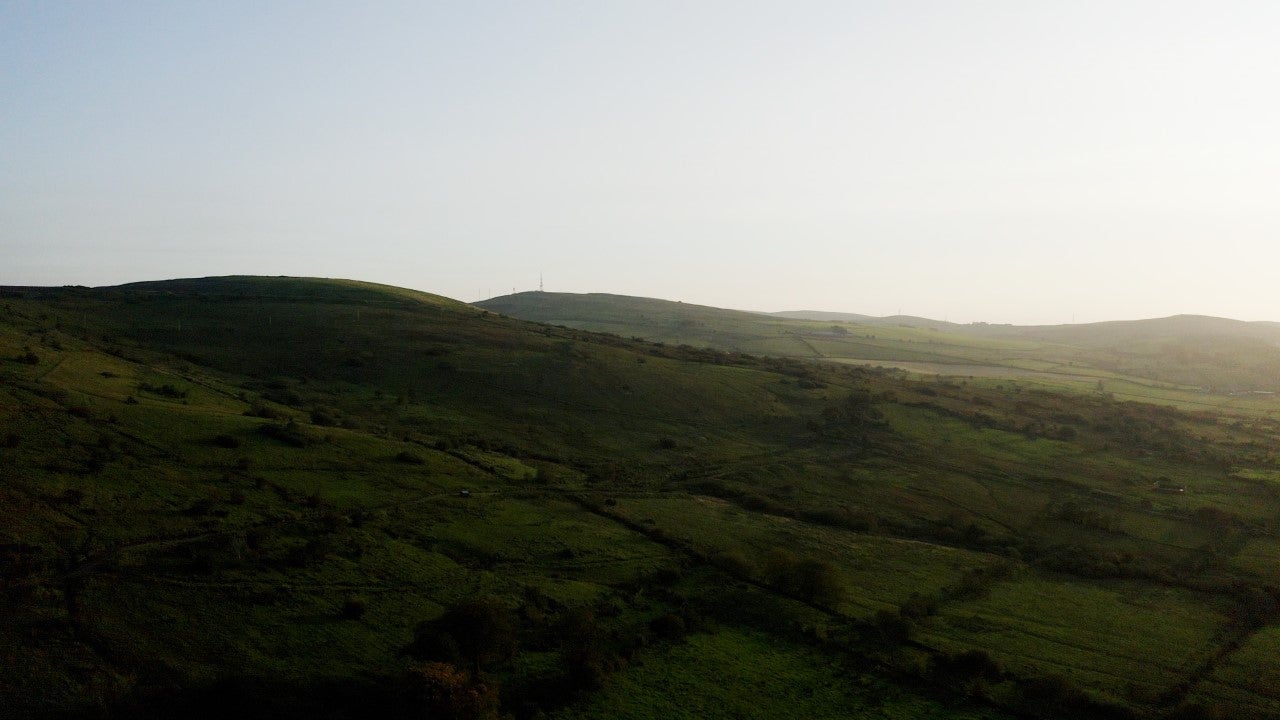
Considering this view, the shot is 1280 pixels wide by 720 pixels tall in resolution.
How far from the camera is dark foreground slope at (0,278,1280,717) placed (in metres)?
36.2

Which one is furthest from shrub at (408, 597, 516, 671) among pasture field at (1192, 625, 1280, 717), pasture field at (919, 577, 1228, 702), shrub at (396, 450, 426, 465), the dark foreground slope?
pasture field at (1192, 625, 1280, 717)

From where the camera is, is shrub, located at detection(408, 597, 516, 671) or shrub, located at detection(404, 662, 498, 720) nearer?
shrub, located at detection(404, 662, 498, 720)

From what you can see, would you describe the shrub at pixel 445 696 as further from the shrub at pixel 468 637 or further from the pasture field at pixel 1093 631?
the pasture field at pixel 1093 631

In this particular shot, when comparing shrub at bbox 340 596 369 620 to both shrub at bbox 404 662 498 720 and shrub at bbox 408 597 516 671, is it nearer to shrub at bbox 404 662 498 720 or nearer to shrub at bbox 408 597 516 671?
A: shrub at bbox 408 597 516 671

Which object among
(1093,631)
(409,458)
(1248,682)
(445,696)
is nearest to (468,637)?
(445,696)

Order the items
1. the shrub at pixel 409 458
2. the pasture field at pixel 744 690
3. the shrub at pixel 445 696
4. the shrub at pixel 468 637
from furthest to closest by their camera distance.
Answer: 1. the shrub at pixel 409 458
2. the pasture field at pixel 744 690
3. the shrub at pixel 468 637
4. the shrub at pixel 445 696

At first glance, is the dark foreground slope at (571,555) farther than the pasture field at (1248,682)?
No

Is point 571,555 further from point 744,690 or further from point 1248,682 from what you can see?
point 1248,682

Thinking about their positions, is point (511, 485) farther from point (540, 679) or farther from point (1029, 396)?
point (1029, 396)

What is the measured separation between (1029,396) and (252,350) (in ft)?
446

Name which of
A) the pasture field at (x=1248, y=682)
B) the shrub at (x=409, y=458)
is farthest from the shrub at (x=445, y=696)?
the pasture field at (x=1248, y=682)

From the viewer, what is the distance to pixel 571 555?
54281mm

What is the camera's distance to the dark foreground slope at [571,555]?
36.2 metres

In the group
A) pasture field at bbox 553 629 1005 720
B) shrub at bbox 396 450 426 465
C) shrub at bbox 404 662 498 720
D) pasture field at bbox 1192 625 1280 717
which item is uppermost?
shrub at bbox 396 450 426 465
